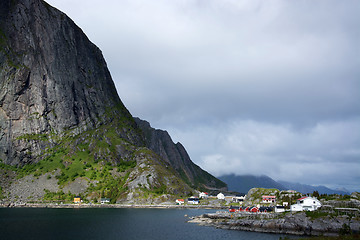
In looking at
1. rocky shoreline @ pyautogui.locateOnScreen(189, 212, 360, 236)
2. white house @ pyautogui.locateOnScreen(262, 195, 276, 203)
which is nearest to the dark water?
rocky shoreline @ pyautogui.locateOnScreen(189, 212, 360, 236)

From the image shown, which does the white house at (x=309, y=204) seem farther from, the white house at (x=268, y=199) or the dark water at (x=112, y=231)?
the white house at (x=268, y=199)

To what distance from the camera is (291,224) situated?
355 ft

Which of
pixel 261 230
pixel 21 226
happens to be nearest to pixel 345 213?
pixel 261 230

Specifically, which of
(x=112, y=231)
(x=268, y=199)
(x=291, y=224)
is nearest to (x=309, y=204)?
(x=291, y=224)

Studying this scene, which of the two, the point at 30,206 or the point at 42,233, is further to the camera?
the point at 30,206

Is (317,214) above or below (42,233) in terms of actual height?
above

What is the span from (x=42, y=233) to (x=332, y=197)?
118 metres

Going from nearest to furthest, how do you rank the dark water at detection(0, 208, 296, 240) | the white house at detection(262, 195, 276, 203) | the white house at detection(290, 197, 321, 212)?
the dark water at detection(0, 208, 296, 240)
the white house at detection(290, 197, 321, 212)
the white house at detection(262, 195, 276, 203)

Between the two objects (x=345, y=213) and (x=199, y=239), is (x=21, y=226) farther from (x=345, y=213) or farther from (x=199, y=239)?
(x=345, y=213)

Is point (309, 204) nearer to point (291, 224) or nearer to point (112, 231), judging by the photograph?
point (291, 224)

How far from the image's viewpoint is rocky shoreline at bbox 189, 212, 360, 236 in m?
99.9

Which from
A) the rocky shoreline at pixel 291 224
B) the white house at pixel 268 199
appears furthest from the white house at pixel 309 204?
the white house at pixel 268 199

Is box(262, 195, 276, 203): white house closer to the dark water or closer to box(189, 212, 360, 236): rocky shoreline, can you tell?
box(189, 212, 360, 236): rocky shoreline

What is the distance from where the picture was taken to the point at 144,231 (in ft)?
339
